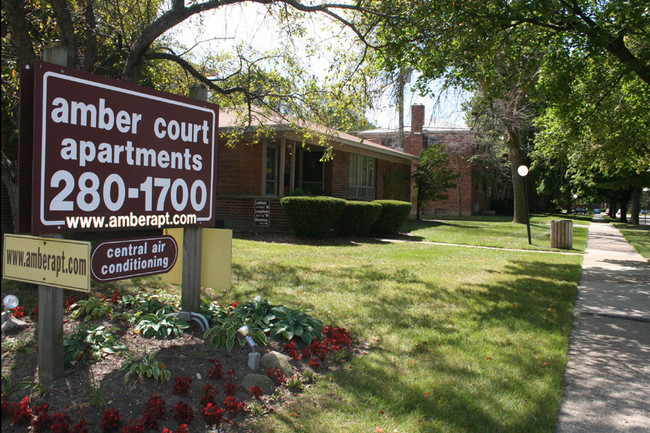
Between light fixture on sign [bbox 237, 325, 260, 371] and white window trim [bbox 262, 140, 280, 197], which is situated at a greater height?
white window trim [bbox 262, 140, 280, 197]

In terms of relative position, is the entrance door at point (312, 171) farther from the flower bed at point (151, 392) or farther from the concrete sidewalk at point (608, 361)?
the flower bed at point (151, 392)

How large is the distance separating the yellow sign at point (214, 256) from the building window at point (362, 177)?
15.4 m

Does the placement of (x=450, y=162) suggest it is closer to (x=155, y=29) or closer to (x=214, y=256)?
(x=155, y=29)

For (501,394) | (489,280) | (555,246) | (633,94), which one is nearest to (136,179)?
(501,394)

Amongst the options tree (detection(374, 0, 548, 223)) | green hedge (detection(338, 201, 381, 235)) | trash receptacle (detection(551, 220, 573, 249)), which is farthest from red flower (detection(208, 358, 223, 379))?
trash receptacle (detection(551, 220, 573, 249))

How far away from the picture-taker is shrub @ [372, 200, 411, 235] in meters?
15.8

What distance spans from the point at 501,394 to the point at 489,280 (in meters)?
5.08

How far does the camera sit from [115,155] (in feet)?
11.8

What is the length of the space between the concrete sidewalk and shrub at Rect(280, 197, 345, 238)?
20.7 feet

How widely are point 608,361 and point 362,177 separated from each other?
53.9 ft

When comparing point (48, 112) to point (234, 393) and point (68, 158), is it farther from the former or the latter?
point (234, 393)

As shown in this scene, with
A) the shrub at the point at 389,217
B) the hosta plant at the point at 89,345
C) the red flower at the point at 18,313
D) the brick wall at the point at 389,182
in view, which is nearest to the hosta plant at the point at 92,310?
the red flower at the point at 18,313

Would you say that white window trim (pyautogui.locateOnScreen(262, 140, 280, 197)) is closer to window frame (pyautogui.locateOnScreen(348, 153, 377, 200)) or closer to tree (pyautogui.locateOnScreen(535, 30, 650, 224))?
window frame (pyautogui.locateOnScreen(348, 153, 377, 200))

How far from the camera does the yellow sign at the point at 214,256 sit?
177 inches
